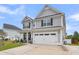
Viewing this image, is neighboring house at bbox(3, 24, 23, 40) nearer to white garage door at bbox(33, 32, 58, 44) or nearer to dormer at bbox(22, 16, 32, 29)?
dormer at bbox(22, 16, 32, 29)

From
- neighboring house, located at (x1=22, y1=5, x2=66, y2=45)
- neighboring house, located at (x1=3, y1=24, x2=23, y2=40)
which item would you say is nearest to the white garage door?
neighboring house, located at (x1=22, y1=5, x2=66, y2=45)

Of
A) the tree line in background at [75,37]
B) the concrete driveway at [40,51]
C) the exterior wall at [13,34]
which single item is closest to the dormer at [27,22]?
the exterior wall at [13,34]

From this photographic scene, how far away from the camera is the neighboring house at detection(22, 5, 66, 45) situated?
8.10 m

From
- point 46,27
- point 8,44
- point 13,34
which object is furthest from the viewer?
point 46,27

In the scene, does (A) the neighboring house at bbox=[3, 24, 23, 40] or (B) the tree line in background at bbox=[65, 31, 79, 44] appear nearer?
(B) the tree line in background at bbox=[65, 31, 79, 44]

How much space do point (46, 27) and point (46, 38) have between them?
46 cm

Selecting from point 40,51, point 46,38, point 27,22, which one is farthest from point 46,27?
point 40,51

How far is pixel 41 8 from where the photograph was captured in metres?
8.03

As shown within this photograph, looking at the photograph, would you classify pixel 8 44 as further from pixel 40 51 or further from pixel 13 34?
pixel 40 51

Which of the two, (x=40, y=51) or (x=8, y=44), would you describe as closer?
(x=40, y=51)

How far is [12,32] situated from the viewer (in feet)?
27.3

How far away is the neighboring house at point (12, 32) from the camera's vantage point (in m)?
8.16
